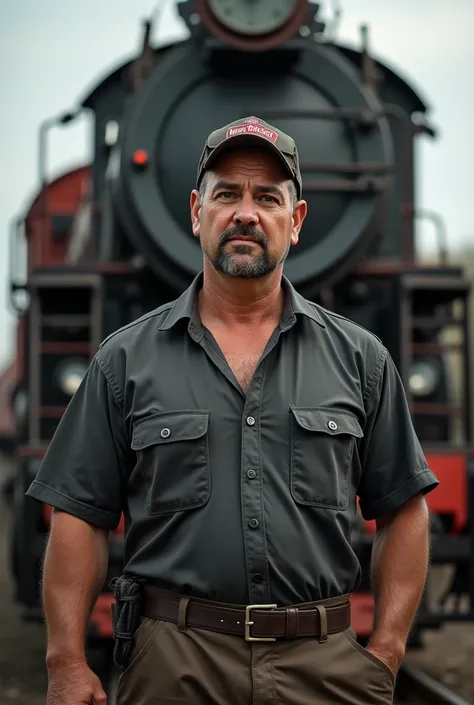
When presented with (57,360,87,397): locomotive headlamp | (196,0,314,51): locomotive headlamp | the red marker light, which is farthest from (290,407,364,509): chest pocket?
(57,360,87,397): locomotive headlamp

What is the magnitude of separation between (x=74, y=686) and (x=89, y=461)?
0.47m

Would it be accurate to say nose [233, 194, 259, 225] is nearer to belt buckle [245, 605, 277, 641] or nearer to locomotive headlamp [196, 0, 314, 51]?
belt buckle [245, 605, 277, 641]

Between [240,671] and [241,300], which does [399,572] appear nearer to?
[240,671]

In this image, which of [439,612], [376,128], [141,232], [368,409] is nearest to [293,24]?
[376,128]

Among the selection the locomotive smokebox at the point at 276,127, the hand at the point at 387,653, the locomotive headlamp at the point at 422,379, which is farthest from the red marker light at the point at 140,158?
the hand at the point at 387,653

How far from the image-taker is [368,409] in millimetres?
2510

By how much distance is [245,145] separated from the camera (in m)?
2.50

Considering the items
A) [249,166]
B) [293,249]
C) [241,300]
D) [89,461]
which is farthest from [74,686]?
[293,249]

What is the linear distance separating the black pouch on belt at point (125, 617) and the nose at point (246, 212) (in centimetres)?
83

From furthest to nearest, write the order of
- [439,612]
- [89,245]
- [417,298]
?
[89,245] < [417,298] < [439,612]

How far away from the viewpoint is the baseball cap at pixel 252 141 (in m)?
2.48

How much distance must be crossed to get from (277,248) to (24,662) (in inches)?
168

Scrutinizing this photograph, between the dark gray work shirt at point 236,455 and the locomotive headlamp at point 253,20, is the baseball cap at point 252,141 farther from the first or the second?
the locomotive headlamp at point 253,20

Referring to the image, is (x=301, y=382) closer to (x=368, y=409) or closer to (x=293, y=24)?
(x=368, y=409)
